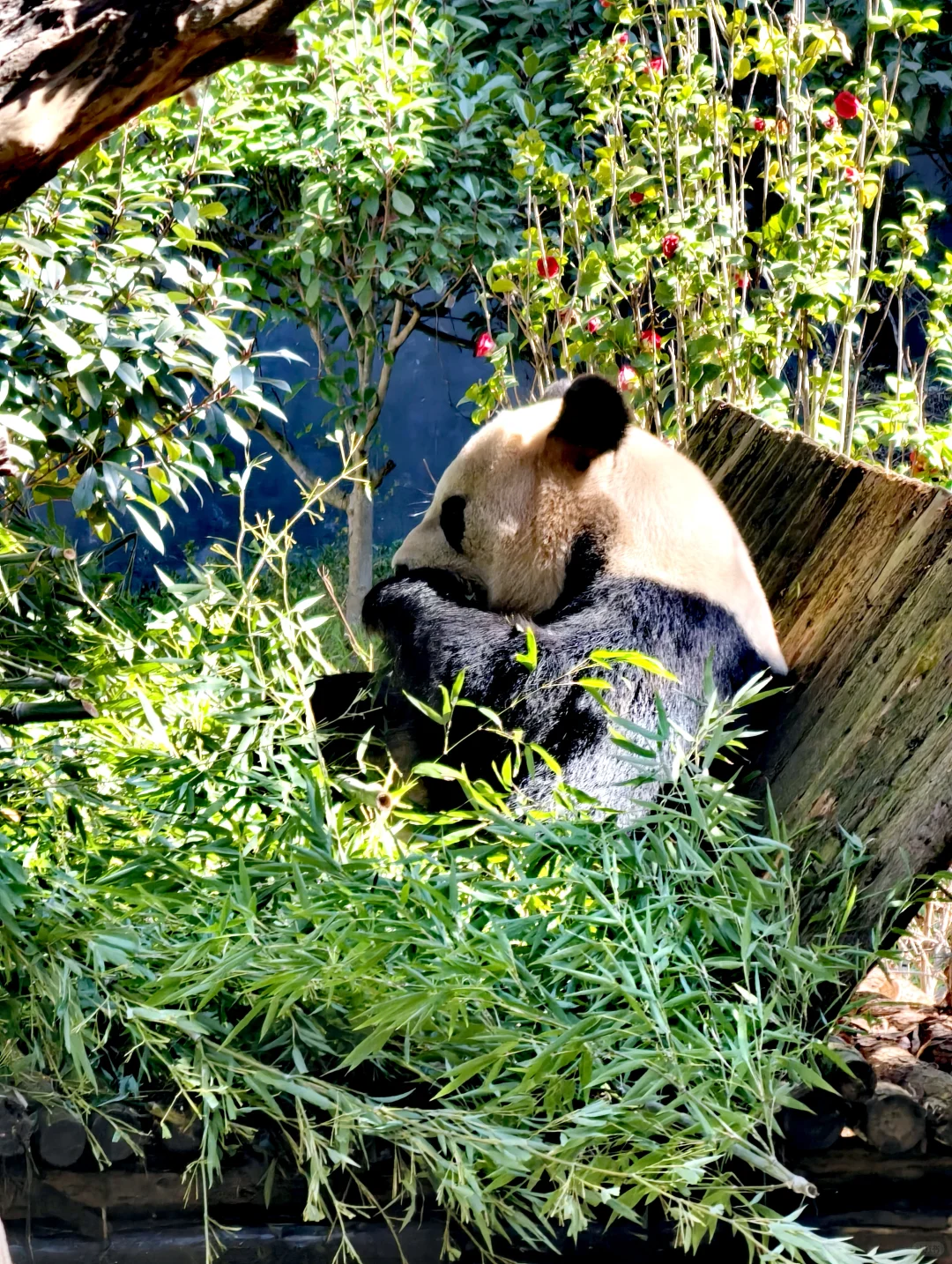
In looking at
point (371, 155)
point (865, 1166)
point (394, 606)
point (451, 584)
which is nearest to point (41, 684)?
point (394, 606)

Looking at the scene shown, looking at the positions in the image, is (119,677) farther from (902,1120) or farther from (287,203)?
(287,203)

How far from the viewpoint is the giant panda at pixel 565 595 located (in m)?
2.22

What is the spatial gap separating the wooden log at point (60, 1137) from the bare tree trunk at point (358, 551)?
515 centimetres

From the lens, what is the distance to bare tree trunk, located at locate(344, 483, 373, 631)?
6828mm

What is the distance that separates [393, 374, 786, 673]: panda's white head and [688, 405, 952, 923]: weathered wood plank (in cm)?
15

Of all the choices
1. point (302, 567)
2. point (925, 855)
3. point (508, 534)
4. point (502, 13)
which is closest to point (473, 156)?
point (502, 13)

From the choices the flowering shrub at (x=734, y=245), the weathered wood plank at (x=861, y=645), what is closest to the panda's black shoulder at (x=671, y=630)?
the weathered wood plank at (x=861, y=645)

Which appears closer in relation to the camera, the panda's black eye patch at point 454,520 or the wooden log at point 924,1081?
the wooden log at point 924,1081

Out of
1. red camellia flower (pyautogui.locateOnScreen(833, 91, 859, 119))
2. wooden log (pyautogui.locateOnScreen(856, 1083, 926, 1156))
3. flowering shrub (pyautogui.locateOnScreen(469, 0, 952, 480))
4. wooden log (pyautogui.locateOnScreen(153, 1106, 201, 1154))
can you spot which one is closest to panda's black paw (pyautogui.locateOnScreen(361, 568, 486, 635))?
wooden log (pyautogui.locateOnScreen(153, 1106, 201, 1154))

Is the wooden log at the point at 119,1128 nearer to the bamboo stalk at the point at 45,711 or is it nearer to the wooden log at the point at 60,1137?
the wooden log at the point at 60,1137

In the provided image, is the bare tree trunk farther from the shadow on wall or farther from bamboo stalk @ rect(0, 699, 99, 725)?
bamboo stalk @ rect(0, 699, 99, 725)

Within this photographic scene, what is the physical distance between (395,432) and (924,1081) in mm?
7276

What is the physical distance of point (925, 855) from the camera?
1.75 meters

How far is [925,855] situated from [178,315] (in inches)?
75.7
